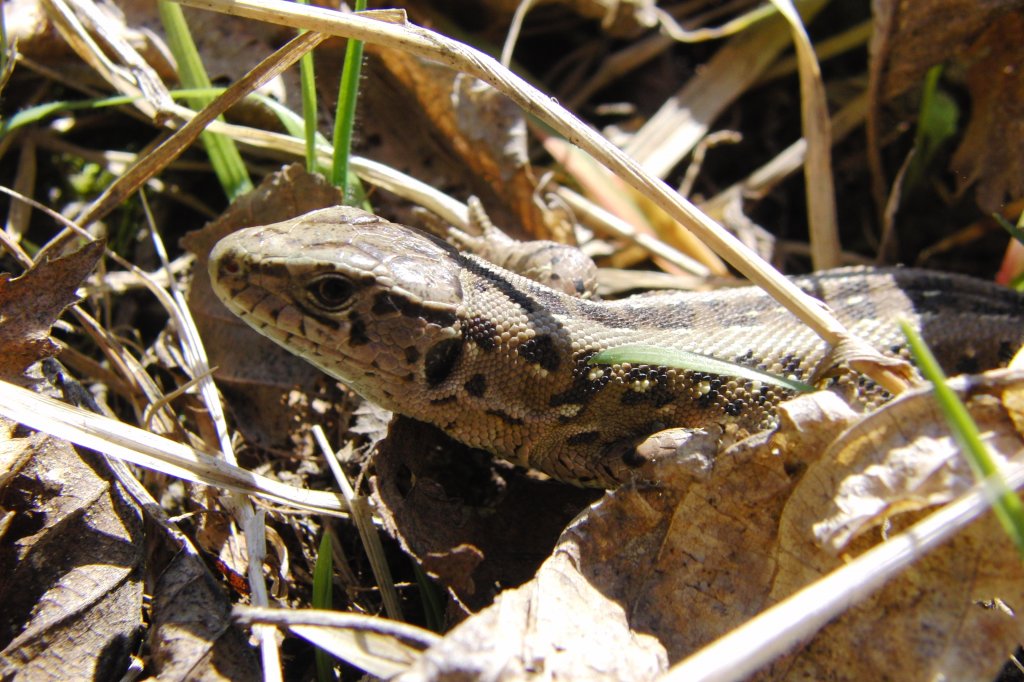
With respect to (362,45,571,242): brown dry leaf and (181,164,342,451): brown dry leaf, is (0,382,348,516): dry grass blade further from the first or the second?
(362,45,571,242): brown dry leaf

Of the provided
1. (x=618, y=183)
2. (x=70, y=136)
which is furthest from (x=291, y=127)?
(x=618, y=183)

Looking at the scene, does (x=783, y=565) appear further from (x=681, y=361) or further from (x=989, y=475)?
(x=989, y=475)

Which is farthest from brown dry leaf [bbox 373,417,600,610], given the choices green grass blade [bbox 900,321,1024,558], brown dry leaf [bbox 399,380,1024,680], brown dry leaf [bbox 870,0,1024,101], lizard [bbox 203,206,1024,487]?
brown dry leaf [bbox 870,0,1024,101]

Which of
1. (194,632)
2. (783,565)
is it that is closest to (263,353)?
(194,632)

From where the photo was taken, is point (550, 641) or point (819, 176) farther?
point (819, 176)

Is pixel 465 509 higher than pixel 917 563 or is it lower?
lower

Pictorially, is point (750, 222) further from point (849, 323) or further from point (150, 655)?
point (150, 655)
